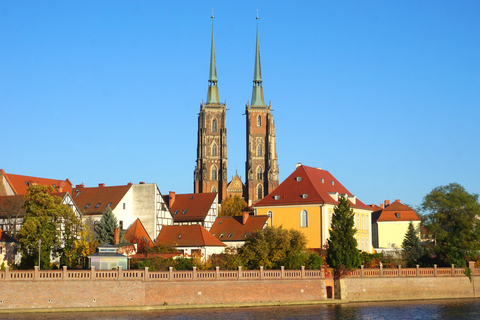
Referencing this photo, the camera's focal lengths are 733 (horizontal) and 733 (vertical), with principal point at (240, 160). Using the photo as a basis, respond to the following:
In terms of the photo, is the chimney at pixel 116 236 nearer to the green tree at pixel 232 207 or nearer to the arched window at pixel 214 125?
the green tree at pixel 232 207

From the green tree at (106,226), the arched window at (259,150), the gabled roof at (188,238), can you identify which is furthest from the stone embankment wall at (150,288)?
the arched window at (259,150)

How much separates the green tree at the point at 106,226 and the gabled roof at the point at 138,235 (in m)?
2.01

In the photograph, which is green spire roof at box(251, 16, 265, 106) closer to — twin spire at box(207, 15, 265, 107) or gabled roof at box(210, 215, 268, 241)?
twin spire at box(207, 15, 265, 107)

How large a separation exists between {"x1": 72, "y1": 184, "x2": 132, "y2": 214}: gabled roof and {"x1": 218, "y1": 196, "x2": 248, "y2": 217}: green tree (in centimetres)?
3259

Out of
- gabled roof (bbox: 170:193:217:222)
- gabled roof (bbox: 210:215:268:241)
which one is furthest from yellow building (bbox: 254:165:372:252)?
gabled roof (bbox: 170:193:217:222)

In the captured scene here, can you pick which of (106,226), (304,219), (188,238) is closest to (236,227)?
(304,219)

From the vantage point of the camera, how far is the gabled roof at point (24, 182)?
282 feet

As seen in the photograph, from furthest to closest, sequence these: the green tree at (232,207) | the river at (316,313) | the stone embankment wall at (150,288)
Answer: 1. the green tree at (232,207)
2. the stone embankment wall at (150,288)
3. the river at (316,313)

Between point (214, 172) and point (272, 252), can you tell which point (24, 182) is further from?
point (214, 172)

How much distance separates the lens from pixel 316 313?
5253 cm

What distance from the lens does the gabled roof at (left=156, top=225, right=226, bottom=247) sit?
244ft

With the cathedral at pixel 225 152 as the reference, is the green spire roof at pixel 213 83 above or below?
above

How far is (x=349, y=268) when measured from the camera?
60.3m

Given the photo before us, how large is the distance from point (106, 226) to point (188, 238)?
840 centimetres
